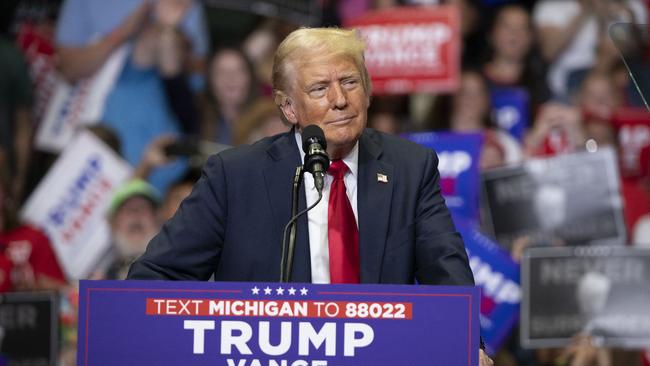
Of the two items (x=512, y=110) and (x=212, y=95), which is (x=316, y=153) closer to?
(x=512, y=110)

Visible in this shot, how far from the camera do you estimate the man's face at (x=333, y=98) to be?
3055mm

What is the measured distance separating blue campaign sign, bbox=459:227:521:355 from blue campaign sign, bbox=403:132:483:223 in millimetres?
A: 410

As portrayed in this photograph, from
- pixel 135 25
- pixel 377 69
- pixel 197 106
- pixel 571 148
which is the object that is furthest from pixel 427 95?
pixel 135 25

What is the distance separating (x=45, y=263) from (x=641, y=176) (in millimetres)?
3491

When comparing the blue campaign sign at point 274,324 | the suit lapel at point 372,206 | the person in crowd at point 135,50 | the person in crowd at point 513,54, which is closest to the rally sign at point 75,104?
the person in crowd at point 135,50

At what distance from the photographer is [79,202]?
7.52 m

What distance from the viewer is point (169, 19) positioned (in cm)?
763

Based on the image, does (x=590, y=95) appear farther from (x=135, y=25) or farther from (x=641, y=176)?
(x=135, y=25)

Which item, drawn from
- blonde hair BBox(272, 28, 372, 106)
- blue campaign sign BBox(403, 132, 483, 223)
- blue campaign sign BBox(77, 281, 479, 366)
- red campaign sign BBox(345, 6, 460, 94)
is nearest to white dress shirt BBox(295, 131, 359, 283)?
blonde hair BBox(272, 28, 372, 106)

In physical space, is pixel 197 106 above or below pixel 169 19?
A: below

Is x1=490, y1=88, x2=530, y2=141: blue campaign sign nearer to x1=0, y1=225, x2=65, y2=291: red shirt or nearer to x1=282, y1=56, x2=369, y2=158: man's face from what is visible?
x1=0, y1=225, x2=65, y2=291: red shirt

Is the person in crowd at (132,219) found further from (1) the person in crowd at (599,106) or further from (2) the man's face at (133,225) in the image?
(1) the person in crowd at (599,106)

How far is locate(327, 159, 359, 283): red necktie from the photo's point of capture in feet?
9.91

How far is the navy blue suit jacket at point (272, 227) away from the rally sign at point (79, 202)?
14.4 ft
